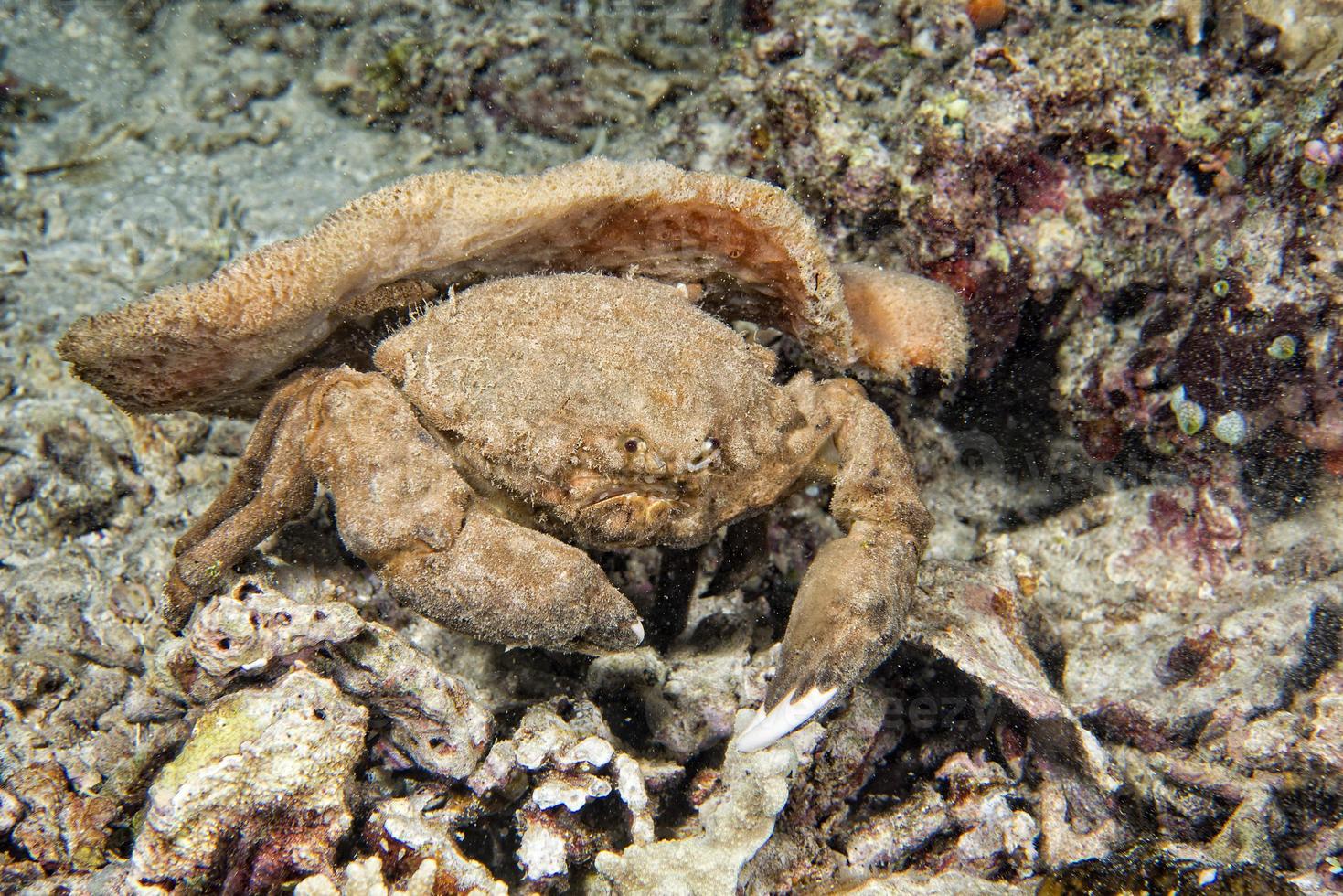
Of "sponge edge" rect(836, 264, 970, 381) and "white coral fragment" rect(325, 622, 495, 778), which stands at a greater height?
"sponge edge" rect(836, 264, 970, 381)

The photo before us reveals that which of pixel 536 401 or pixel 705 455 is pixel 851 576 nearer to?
pixel 705 455

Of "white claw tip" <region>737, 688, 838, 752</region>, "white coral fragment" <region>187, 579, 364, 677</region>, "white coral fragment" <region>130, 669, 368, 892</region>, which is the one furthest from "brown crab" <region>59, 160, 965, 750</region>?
"white coral fragment" <region>130, 669, 368, 892</region>

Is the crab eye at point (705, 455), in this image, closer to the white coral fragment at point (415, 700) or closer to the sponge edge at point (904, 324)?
the sponge edge at point (904, 324)

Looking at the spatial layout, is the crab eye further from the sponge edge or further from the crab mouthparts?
the sponge edge

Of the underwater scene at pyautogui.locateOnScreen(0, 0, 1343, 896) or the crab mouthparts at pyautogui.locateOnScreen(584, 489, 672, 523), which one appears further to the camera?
the crab mouthparts at pyautogui.locateOnScreen(584, 489, 672, 523)

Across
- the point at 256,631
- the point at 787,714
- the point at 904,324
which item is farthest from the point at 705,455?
the point at 256,631

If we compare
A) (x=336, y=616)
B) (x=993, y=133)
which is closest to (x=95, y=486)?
(x=336, y=616)
